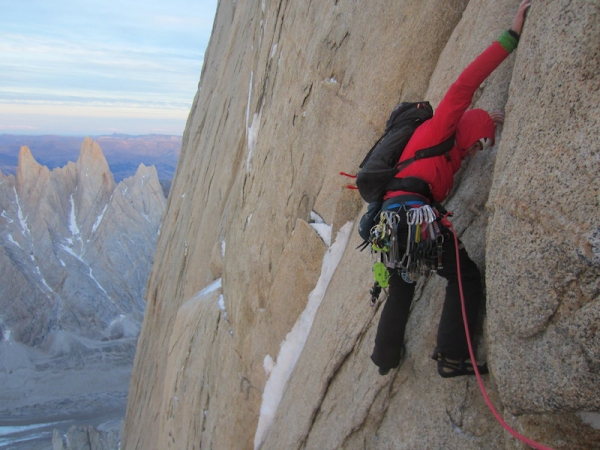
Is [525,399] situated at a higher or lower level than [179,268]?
higher

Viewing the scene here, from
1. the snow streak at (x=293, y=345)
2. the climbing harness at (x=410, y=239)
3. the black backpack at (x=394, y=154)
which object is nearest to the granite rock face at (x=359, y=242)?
the snow streak at (x=293, y=345)

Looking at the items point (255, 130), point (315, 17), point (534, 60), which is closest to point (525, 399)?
point (534, 60)

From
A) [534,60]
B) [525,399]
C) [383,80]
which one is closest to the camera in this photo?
[525,399]

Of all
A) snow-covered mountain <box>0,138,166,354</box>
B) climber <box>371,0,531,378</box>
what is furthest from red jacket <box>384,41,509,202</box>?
snow-covered mountain <box>0,138,166,354</box>

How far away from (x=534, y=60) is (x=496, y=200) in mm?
1132

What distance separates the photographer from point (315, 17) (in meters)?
8.67

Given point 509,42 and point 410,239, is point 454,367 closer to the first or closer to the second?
point 410,239

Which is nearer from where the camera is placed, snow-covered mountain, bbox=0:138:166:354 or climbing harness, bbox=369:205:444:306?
climbing harness, bbox=369:205:444:306

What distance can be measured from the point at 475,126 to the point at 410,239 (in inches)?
51.8

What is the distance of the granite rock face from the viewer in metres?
3.02

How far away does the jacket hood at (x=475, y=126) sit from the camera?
169 inches

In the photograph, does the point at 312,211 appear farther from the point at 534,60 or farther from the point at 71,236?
the point at 71,236

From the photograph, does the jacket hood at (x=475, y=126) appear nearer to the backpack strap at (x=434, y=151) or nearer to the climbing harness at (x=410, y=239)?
the backpack strap at (x=434, y=151)

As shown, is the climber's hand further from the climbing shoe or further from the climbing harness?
the climbing shoe
